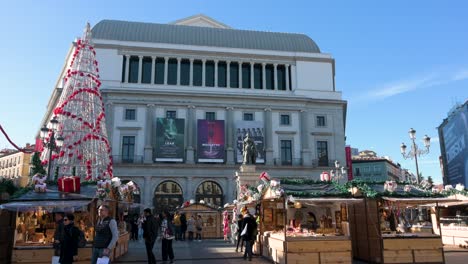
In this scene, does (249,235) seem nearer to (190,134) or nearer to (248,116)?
(190,134)

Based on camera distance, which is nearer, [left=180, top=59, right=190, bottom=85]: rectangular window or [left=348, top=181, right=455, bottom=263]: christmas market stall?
[left=348, top=181, right=455, bottom=263]: christmas market stall

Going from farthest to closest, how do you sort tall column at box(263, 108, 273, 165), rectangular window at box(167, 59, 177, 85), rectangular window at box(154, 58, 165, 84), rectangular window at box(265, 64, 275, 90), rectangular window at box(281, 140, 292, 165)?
rectangular window at box(265, 64, 275, 90)
rectangular window at box(167, 59, 177, 85)
rectangular window at box(154, 58, 165, 84)
rectangular window at box(281, 140, 292, 165)
tall column at box(263, 108, 273, 165)

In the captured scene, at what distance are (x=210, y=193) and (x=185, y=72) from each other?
14641 mm

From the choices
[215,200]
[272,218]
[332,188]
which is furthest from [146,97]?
[332,188]

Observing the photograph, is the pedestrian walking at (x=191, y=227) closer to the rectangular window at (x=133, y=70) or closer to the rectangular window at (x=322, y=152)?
the rectangular window at (x=322, y=152)

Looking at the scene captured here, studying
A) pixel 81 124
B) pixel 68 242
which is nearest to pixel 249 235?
pixel 68 242

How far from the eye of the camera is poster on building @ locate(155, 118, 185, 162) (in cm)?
4156

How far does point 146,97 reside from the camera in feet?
142

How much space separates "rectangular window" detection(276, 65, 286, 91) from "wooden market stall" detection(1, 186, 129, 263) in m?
37.4

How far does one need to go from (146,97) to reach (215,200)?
13207 millimetres

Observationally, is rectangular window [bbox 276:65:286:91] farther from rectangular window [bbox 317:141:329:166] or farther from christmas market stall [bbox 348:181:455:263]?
christmas market stall [bbox 348:181:455:263]

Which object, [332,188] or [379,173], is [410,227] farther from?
[379,173]

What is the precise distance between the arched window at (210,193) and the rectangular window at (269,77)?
13.8 meters

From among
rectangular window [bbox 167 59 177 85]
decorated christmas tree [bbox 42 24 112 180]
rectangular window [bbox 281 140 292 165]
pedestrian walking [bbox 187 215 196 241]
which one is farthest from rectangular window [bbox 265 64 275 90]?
decorated christmas tree [bbox 42 24 112 180]
